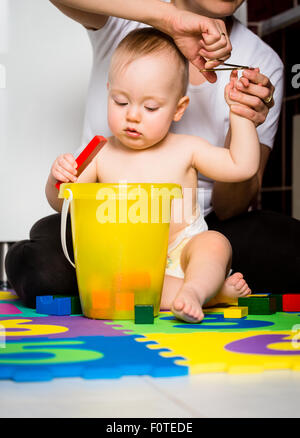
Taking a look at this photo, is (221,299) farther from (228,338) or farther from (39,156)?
(39,156)

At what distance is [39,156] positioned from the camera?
5.94 ft

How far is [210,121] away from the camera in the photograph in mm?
1480

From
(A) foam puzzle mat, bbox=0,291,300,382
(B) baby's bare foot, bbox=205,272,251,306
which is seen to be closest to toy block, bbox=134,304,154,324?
(A) foam puzzle mat, bbox=0,291,300,382

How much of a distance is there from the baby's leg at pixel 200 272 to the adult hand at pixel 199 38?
0.37 metres

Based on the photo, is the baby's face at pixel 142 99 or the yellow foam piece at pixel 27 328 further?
the baby's face at pixel 142 99

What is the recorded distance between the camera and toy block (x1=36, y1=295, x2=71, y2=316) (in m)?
1.10

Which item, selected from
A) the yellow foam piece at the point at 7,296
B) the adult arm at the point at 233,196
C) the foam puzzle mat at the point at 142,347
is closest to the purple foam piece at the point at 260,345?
the foam puzzle mat at the point at 142,347

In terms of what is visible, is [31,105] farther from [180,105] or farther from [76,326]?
[76,326]

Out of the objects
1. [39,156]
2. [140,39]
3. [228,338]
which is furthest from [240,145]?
[39,156]

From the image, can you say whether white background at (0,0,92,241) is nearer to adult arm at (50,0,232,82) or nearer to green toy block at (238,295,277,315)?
adult arm at (50,0,232,82)

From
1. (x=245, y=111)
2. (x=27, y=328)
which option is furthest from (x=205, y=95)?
(x=27, y=328)

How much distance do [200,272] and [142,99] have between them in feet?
1.23

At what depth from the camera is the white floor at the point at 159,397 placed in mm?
544

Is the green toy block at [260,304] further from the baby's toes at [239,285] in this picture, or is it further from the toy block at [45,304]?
the toy block at [45,304]
